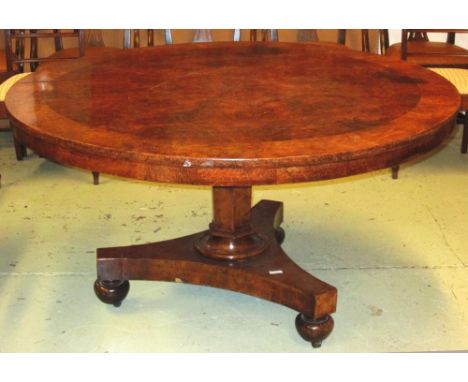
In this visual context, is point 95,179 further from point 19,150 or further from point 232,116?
point 232,116

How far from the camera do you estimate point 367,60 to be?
299 cm

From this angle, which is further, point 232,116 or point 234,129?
point 232,116

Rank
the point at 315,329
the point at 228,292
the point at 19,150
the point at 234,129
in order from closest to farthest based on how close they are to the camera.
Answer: the point at 234,129 → the point at 315,329 → the point at 228,292 → the point at 19,150

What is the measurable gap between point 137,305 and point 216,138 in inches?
41.2

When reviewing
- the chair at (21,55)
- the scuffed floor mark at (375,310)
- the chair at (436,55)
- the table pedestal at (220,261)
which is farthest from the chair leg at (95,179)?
the scuffed floor mark at (375,310)

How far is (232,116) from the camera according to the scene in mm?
2207

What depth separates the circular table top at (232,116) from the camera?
193 centimetres

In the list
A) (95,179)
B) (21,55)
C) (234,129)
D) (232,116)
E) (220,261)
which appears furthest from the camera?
(21,55)

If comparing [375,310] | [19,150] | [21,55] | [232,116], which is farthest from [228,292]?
[21,55]

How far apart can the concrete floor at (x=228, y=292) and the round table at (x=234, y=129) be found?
5.5 inches

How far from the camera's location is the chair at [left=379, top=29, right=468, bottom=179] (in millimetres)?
3996

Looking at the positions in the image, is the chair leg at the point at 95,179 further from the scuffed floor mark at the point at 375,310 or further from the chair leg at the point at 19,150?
the scuffed floor mark at the point at 375,310

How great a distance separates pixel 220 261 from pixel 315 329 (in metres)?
0.46

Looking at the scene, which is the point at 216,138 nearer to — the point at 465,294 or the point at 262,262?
the point at 262,262
